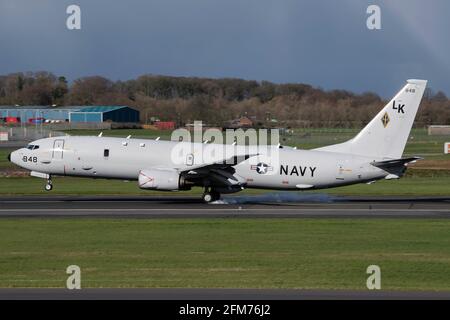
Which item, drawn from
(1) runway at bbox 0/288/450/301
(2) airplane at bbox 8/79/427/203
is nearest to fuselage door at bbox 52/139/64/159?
(2) airplane at bbox 8/79/427/203

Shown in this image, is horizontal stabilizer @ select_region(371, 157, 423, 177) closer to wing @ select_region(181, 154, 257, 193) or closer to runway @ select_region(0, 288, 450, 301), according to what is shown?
wing @ select_region(181, 154, 257, 193)

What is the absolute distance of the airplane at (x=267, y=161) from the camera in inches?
1810

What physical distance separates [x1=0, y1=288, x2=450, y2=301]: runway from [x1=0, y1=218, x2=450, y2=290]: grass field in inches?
39.1

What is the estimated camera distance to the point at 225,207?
45625 mm

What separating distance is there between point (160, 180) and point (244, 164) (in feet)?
15.9

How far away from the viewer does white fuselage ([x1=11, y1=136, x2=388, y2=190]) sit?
152 feet

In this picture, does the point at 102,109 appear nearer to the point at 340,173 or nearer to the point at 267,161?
the point at 267,161

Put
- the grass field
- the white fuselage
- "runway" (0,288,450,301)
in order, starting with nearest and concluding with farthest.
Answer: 1. "runway" (0,288,450,301)
2. the grass field
3. the white fuselage

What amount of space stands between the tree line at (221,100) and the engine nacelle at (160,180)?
7816cm

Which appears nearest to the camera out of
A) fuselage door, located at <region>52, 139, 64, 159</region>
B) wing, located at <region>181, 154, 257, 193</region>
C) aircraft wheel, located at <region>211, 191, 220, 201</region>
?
wing, located at <region>181, 154, 257, 193</region>

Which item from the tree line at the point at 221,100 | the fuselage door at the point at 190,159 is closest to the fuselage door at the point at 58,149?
the fuselage door at the point at 190,159

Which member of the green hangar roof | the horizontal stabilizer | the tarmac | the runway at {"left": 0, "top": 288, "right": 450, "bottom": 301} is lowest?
the tarmac
